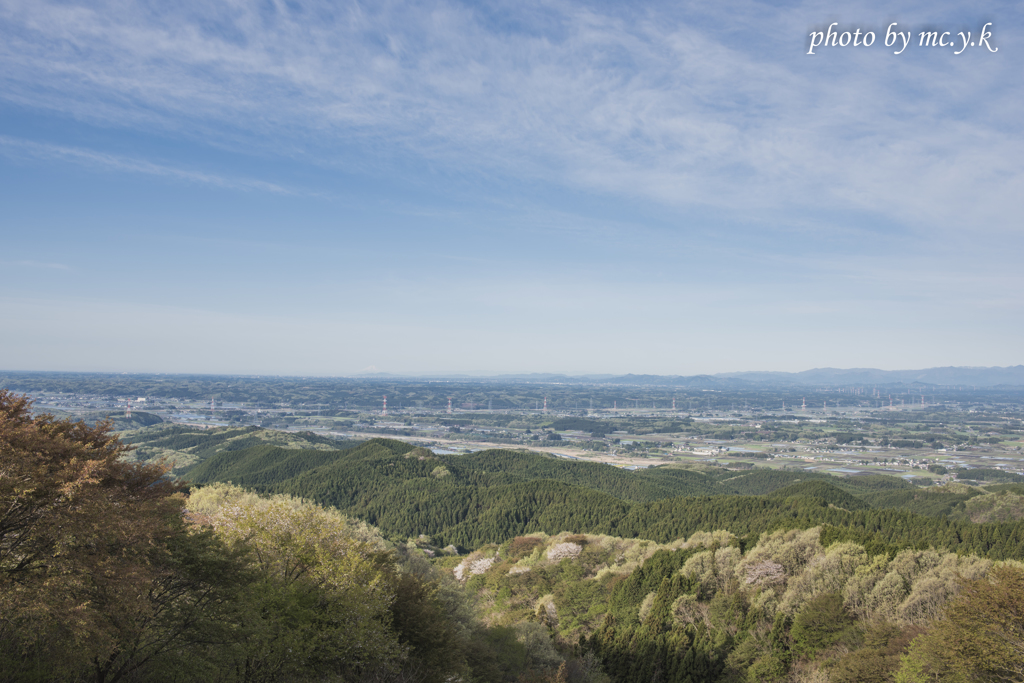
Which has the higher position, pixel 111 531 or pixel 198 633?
pixel 111 531

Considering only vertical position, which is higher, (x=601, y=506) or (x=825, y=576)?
(x=825, y=576)

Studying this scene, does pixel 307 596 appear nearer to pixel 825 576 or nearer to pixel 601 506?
pixel 825 576

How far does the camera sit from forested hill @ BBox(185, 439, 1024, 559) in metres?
95.1

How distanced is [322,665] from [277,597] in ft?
15.0

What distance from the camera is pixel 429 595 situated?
131 feet

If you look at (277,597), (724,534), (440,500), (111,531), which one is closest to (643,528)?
(724,534)

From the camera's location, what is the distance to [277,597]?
28.8 m

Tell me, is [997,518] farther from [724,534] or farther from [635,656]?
[635,656]

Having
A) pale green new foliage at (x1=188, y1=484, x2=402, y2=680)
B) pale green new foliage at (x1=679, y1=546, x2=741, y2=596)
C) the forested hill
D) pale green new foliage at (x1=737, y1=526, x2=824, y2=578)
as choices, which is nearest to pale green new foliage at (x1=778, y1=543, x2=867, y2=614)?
pale green new foliage at (x1=737, y1=526, x2=824, y2=578)

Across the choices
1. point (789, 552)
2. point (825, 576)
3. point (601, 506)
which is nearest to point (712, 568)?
point (789, 552)

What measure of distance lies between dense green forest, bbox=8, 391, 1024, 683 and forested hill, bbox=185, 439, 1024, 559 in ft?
4.75

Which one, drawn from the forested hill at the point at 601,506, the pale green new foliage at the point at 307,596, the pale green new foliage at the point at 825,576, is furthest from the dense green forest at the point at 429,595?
the forested hill at the point at 601,506

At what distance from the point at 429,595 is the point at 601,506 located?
11151cm

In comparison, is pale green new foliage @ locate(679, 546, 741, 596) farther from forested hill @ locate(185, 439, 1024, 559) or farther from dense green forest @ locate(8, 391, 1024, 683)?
forested hill @ locate(185, 439, 1024, 559)
